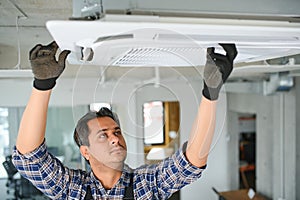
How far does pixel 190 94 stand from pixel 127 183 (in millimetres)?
418

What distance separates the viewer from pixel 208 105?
94 centimetres

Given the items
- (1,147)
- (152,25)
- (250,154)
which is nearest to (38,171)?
(152,25)

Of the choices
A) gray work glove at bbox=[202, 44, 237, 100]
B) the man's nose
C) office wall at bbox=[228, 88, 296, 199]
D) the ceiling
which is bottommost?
office wall at bbox=[228, 88, 296, 199]

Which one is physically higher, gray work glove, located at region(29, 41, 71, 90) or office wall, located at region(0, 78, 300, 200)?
gray work glove, located at region(29, 41, 71, 90)

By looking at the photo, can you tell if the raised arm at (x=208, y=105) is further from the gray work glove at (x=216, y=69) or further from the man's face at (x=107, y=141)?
the man's face at (x=107, y=141)

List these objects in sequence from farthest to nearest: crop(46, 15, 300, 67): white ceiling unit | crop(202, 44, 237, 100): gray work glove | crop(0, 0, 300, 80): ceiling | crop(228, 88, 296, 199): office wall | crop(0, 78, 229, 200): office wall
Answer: crop(228, 88, 296, 199): office wall < crop(0, 78, 229, 200): office wall < crop(202, 44, 237, 100): gray work glove < crop(0, 0, 300, 80): ceiling < crop(46, 15, 300, 67): white ceiling unit

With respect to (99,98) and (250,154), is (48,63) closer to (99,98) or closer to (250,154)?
(99,98)

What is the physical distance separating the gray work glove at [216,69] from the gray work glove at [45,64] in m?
0.37

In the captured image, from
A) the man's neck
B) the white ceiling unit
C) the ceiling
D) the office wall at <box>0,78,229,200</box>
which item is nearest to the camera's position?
the white ceiling unit

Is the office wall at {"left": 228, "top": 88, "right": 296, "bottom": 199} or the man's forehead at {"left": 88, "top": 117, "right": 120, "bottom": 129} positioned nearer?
the man's forehead at {"left": 88, "top": 117, "right": 120, "bottom": 129}

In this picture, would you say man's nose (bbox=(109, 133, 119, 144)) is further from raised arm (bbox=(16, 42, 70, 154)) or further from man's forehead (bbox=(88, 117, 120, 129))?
raised arm (bbox=(16, 42, 70, 154))

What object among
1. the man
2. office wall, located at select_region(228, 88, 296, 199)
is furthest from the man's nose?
office wall, located at select_region(228, 88, 296, 199)

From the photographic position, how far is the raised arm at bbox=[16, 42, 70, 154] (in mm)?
837

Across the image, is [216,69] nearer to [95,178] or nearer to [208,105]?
[208,105]
